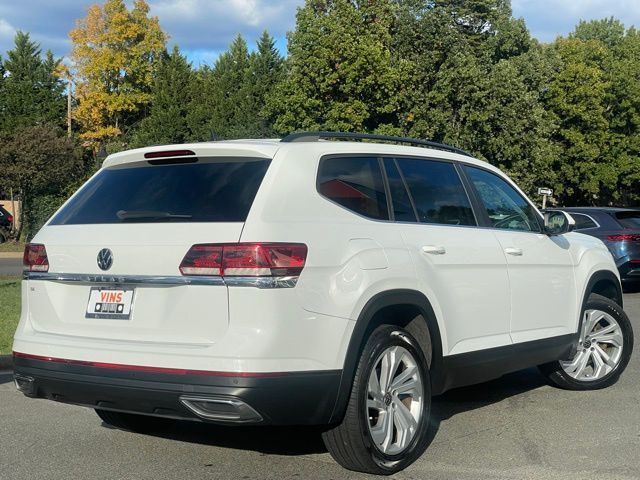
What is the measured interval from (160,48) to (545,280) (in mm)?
51920

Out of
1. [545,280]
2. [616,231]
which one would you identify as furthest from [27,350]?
[616,231]

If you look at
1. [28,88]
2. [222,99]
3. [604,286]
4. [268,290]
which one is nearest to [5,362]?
[268,290]

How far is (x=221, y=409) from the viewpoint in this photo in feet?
13.5

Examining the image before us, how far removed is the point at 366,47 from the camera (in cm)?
3559

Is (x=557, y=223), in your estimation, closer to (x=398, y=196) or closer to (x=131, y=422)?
(x=398, y=196)

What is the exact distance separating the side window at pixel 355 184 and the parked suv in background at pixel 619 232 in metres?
11.2

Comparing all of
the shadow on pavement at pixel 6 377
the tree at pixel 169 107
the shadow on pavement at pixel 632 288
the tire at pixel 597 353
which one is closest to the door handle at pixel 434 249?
the tire at pixel 597 353

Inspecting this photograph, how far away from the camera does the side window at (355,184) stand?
4742 millimetres

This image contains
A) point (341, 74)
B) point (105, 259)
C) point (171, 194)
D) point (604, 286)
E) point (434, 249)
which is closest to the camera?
point (105, 259)

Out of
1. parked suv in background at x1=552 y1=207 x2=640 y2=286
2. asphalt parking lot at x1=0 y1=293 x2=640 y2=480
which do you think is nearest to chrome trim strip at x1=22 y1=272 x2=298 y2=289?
asphalt parking lot at x1=0 y1=293 x2=640 y2=480

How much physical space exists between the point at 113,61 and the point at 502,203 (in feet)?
166

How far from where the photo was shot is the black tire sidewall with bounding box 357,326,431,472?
452 cm

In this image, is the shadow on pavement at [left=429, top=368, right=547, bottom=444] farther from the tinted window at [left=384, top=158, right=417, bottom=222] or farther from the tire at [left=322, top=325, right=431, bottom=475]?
the tinted window at [left=384, top=158, right=417, bottom=222]

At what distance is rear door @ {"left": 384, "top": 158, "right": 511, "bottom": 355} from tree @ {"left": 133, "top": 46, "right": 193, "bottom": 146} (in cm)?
4329
